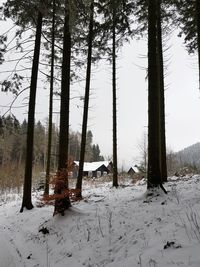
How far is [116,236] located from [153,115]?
402cm

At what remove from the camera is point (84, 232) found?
6996 mm

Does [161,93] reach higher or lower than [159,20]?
lower

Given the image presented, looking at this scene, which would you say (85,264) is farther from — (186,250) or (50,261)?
(186,250)

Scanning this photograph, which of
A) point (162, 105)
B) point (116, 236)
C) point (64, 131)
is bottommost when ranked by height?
point (116, 236)

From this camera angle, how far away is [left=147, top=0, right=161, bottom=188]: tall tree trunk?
8.38 m

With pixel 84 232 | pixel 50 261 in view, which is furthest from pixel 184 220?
pixel 50 261

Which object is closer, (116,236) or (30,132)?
(116,236)

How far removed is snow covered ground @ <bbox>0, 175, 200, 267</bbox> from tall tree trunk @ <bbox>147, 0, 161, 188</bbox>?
1.94ft

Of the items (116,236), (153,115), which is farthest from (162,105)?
(116,236)

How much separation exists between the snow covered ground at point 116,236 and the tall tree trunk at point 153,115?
59 centimetres

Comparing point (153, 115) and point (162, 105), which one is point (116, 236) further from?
point (162, 105)

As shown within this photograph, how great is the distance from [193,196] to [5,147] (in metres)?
46.1

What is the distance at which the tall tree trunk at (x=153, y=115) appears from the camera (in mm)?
8375

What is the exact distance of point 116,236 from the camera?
6133mm
